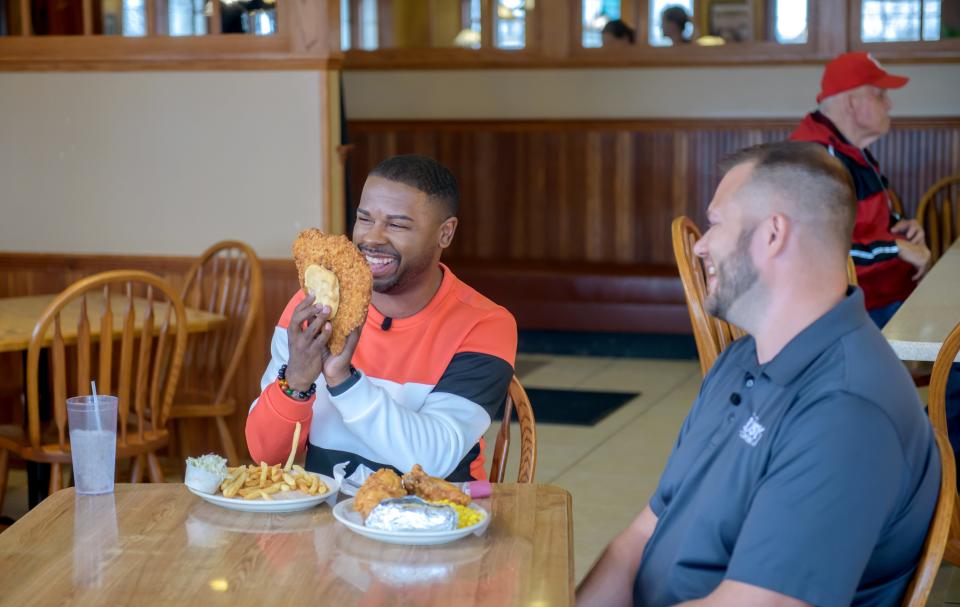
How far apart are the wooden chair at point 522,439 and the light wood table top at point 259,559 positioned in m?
0.30

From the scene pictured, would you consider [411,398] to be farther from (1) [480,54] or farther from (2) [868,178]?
(1) [480,54]

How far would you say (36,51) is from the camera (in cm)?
468

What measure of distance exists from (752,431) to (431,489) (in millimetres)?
453

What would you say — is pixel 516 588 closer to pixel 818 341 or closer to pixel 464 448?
pixel 818 341

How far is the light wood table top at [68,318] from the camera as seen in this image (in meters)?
3.55

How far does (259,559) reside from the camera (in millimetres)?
1597

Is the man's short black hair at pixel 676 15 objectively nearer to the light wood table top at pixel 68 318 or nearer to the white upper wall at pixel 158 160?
the white upper wall at pixel 158 160

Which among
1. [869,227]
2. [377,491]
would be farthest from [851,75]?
[377,491]

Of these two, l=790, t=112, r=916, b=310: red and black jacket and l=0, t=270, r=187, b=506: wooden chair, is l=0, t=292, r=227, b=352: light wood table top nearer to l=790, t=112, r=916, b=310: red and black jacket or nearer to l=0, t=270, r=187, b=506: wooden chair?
l=0, t=270, r=187, b=506: wooden chair

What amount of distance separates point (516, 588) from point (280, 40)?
3.31 metres

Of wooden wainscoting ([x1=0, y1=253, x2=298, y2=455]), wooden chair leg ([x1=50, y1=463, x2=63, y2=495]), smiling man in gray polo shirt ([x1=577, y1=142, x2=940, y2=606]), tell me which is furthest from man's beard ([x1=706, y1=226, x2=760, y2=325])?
wooden wainscoting ([x1=0, y1=253, x2=298, y2=455])

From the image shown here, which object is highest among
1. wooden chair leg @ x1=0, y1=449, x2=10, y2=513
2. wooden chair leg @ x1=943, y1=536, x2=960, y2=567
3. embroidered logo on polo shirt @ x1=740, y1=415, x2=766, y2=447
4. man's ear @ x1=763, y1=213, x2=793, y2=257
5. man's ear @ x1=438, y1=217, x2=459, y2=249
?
man's ear @ x1=763, y1=213, x2=793, y2=257

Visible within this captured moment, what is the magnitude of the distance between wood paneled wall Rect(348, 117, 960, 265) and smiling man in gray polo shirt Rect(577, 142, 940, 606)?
5.82 metres

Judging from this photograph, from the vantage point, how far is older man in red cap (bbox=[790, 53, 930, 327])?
411 cm
